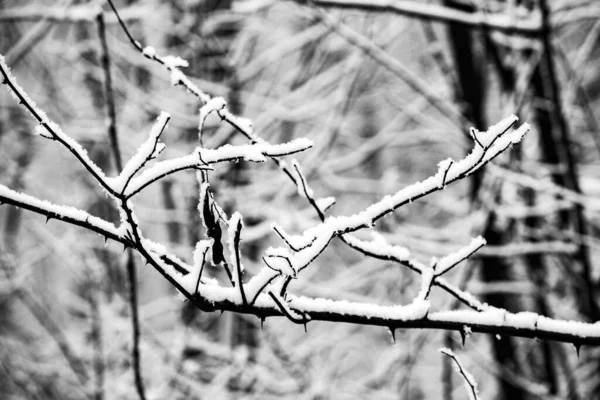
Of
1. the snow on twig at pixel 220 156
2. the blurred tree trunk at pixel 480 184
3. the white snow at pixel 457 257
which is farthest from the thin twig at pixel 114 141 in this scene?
the blurred tree trunk at pixel 480 184

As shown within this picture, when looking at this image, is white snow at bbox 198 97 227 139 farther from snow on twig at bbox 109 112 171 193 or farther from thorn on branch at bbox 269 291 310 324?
thorn on branch at bbox 269 291 310 324

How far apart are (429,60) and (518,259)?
2412 mm

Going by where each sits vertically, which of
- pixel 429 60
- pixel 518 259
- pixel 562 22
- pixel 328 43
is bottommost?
pixel 518 259

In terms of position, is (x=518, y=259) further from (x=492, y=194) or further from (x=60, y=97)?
(x=60, y=97)

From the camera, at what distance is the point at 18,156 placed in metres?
4.80

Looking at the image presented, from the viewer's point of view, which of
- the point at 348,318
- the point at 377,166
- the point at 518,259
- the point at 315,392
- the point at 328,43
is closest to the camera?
the point at 348,318

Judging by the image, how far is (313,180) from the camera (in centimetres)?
403

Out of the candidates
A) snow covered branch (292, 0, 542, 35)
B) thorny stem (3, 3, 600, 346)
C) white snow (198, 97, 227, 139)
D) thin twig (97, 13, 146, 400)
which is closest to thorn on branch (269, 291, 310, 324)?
thorny stem (3, 3, 600, 346)

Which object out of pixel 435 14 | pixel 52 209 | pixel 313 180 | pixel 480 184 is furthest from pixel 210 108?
pixel 313 180

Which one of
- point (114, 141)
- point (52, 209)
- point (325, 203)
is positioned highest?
point (114, 141)

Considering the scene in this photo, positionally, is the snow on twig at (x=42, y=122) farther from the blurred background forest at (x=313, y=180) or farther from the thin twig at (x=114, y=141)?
the blurred background forest at (x=313, y=180)

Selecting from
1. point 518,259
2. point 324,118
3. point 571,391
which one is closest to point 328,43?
point 324,118

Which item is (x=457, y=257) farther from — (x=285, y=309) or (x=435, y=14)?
(x=435, y=14)

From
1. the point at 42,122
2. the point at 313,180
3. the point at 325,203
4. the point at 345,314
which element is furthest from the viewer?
the point at 313,180
